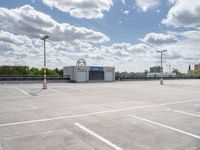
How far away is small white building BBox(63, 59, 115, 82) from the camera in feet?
131

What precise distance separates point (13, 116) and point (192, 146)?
6.86 m

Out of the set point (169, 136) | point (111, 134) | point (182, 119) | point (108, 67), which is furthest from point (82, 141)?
point (108, 67)

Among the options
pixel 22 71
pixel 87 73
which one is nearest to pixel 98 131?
pixel 87 73

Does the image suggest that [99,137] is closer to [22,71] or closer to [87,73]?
[87,73]

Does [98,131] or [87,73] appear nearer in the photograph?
[98,131]

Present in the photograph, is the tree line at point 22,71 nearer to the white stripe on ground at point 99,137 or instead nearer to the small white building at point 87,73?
the small white building at point 87,73

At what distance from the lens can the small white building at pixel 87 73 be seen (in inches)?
1577

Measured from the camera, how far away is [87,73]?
137 ft

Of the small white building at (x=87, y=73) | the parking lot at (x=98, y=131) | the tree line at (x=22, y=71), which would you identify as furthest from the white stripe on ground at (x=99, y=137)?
the tree line at (x=22, y=71)

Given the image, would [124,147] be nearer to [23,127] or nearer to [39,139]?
[39,139]

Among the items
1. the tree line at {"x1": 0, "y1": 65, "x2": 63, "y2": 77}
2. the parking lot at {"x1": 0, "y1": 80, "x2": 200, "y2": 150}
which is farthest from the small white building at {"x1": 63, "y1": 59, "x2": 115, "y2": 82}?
the tree line at {"x1": 0, "y1": 65, "x2": 63, "y2": 77}

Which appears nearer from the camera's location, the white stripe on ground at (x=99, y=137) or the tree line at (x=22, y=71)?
the white stripe on ground at (x=99, y=137)

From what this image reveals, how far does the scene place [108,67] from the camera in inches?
1759

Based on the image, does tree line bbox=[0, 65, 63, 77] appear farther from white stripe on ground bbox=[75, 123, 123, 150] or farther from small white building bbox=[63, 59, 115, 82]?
white stripe on ground bbox=[75, 123, 123, 150]
